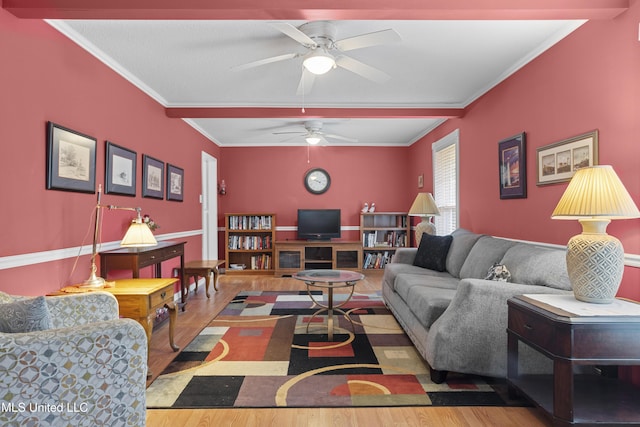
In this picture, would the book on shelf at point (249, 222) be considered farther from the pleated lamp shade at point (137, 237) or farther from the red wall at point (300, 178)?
the pleated lamp shade at point (137, 237)

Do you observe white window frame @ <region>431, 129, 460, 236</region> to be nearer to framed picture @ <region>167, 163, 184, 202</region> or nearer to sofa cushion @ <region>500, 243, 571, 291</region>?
sofa cushion @ <region>500, 243, 571, 291</region>

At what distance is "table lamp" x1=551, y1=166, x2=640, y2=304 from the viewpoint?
70.5 inches

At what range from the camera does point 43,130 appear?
2.41 meters

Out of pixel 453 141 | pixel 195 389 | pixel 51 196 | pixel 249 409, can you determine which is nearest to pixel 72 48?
pixel 51 196

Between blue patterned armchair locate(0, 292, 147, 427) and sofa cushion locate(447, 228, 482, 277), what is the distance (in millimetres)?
3017

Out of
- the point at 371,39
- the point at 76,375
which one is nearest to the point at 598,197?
the point at 371,39

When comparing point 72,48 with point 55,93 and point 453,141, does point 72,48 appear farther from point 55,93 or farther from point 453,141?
point 453,141

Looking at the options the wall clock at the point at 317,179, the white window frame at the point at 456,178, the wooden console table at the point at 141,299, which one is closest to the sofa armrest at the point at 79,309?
the wooden console table at the point at 141,299

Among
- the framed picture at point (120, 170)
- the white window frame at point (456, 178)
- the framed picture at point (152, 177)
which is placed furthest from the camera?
the white window frame at point (456, 178)

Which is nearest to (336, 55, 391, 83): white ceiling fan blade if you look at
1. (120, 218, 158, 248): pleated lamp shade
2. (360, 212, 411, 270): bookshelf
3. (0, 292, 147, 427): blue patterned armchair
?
(120, 218, 158, 248): pleated lamp shade

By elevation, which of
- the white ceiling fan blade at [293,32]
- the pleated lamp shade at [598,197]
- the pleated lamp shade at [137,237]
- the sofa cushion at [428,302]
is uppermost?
the white ceiling fan blade at [293,32]

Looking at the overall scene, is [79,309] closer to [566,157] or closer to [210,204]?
[566,157]

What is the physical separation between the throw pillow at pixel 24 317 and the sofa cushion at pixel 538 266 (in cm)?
268

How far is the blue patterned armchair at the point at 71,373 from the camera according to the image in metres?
1.24
